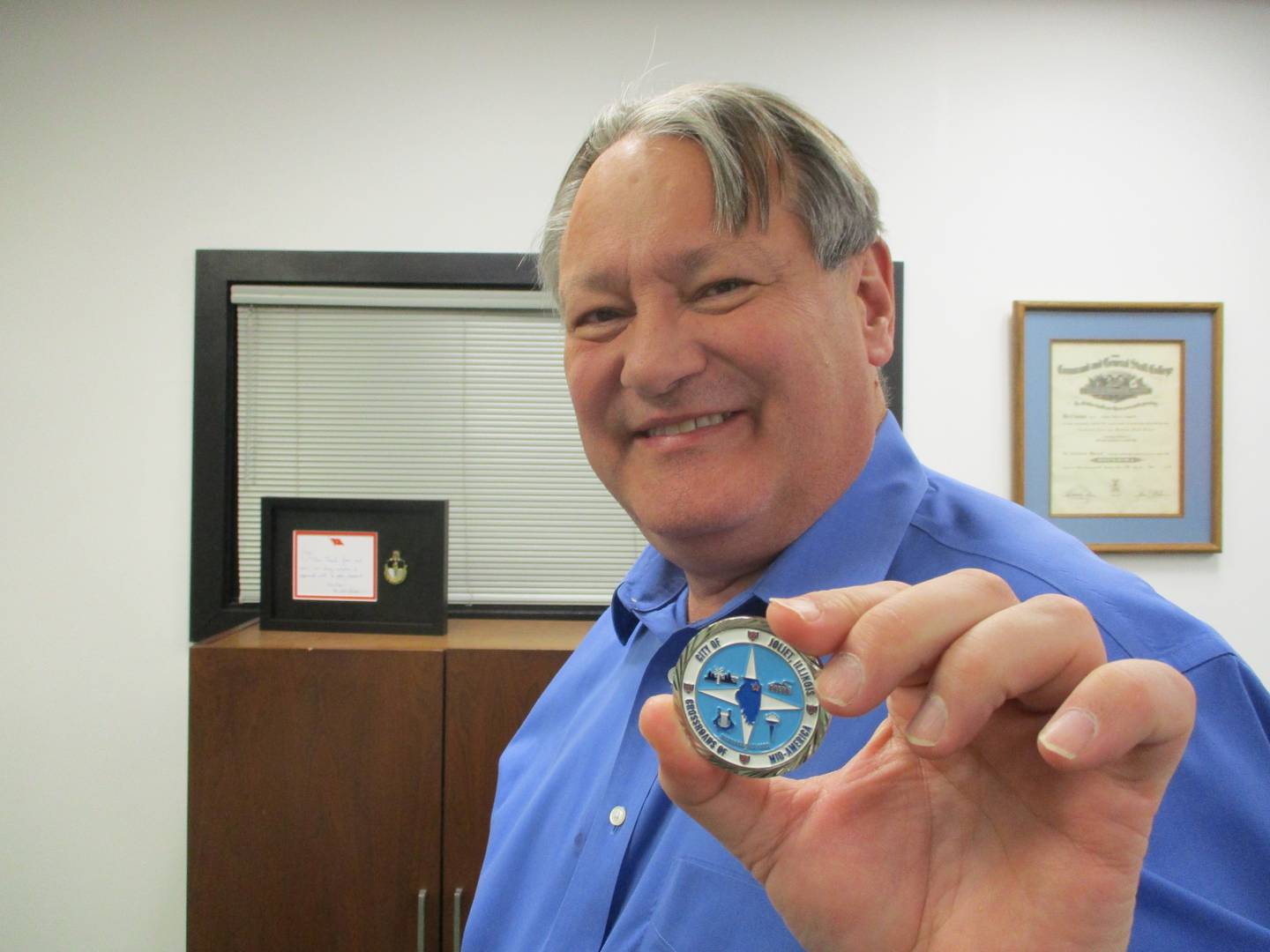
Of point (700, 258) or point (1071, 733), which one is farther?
point (700, 258)

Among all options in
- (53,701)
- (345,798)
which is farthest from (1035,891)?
(53,701)

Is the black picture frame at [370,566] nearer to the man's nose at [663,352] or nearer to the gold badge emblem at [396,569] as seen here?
the gold badge emblem at [396,569]

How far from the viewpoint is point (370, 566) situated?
167 cm

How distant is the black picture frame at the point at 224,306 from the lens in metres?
1.81

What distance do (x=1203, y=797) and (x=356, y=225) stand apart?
1.91 metres

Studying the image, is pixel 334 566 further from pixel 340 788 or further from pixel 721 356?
pixel 721 356

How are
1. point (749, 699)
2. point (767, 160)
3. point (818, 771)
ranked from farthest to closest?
point (767, 160)
point (818, 771)
point (749, 699)

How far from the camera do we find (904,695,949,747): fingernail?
428mm

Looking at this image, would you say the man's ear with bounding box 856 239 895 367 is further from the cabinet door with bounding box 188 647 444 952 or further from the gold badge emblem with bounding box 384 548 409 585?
the gold badge emblem with bounding box 384 548 409 585

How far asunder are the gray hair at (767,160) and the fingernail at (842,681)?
47 cm

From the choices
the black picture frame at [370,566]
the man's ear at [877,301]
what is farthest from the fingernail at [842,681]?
the black picture frame at [370,566]

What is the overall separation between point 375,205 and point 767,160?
138 cm

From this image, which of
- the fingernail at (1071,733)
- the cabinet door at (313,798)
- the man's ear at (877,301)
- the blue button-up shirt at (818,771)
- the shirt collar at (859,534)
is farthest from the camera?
the cabinet door at (313,798)

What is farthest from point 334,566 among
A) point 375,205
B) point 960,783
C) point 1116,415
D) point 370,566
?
point 1116,415
